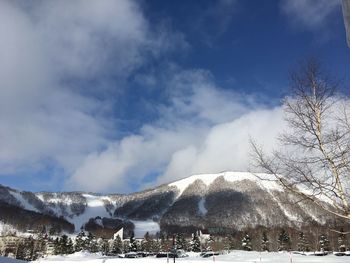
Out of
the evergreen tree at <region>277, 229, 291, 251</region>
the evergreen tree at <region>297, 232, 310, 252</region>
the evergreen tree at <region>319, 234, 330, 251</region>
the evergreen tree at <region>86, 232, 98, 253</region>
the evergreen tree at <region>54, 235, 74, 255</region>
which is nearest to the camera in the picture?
the evergreen tree at <region>54, 235, 74, 255</region>

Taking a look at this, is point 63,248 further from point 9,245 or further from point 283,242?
point 283,242

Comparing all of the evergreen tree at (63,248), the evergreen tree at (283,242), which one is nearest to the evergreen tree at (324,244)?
the evergreen tree at (283,242)

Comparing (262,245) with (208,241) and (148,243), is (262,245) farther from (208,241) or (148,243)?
(148,243)

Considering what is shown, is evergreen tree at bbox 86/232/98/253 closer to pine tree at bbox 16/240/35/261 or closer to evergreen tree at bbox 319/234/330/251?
pine tree at bbox 16/240/35/261

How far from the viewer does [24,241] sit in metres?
96.8

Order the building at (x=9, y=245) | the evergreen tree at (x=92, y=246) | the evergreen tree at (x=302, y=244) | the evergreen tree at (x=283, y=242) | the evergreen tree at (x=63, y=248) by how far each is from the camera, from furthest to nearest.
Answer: the evergreen tree at (x=92, y=246) < the evergreen tree at (x=283, y=242) < the evergreen tree at (x=302, y=244) < the evergreen tree at (x=63, y=248) < the building at (x=9, y=245)

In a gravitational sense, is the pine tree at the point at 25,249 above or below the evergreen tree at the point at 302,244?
below

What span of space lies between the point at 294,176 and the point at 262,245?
110 m

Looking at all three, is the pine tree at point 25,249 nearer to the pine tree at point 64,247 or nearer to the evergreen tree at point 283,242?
the pine tree at point 64,247

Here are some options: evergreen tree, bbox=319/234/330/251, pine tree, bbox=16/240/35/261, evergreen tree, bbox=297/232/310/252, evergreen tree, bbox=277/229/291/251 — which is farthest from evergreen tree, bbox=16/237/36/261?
evergreen tree, bbox=319/234/330/251

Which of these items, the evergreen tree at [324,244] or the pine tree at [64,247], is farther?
the evergreen tree at [324,244]

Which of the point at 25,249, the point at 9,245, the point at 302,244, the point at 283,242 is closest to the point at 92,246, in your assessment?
the point at 9,245

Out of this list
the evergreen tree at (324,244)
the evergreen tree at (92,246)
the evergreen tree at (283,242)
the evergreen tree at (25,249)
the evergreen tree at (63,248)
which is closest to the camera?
the evergreen tree at (25,249)

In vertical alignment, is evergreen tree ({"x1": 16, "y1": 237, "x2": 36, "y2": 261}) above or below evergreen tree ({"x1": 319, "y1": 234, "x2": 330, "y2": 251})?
below
